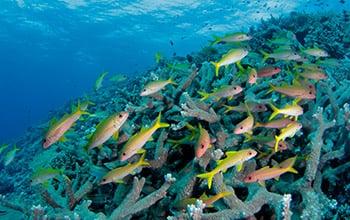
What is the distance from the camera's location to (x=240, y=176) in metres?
3.78

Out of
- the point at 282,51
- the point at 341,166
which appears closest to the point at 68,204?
the point at 341,166

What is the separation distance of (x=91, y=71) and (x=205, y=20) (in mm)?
42458

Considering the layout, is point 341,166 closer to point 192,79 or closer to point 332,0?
point 192,79

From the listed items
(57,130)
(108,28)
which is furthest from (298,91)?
(108,28)

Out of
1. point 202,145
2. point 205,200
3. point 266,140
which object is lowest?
point 205,200

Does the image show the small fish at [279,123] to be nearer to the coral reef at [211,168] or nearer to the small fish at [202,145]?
the coral reef at [211,168]

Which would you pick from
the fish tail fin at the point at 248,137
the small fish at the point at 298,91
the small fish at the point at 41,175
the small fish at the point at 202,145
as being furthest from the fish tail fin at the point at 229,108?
the small fish at the point at 41,175

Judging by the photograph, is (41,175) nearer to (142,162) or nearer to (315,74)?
(142,162)

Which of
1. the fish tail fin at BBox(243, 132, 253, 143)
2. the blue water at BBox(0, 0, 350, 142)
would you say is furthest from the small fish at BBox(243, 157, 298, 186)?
the blue water at BBox(0, 0, 350, 142)

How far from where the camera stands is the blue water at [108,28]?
3189 centimetres

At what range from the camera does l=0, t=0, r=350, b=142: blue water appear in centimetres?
3189

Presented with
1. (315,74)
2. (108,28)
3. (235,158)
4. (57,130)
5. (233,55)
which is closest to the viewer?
(235,158)

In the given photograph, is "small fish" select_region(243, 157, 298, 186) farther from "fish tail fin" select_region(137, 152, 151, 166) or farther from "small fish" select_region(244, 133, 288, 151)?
"fish tail fin" select_region(137, 152, 151, 166)

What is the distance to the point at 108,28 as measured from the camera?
42.8 m
